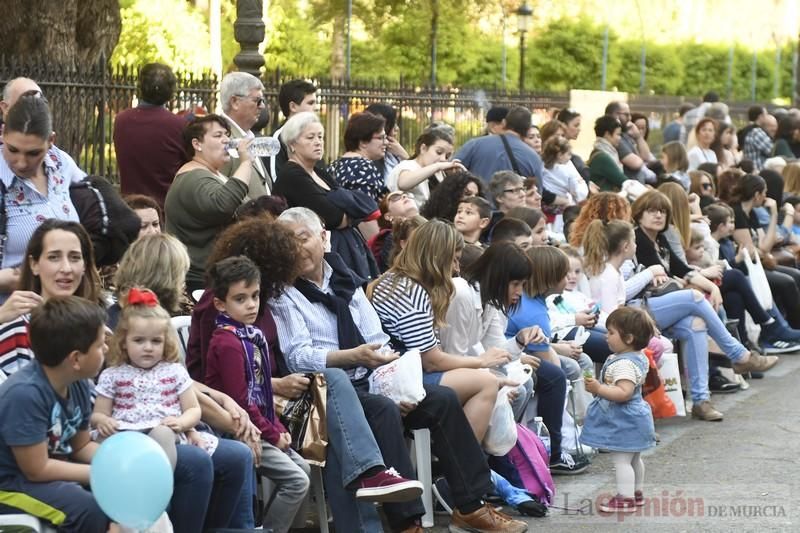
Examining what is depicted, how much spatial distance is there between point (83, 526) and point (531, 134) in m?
7.98

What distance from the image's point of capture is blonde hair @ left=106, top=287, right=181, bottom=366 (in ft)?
19.6

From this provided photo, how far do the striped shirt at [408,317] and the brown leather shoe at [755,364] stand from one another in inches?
210

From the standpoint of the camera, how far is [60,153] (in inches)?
270

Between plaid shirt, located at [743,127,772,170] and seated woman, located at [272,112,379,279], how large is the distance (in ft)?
39.9

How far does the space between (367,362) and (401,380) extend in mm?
209

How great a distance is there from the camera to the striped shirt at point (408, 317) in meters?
7.92

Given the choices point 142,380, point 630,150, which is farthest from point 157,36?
point 142,380

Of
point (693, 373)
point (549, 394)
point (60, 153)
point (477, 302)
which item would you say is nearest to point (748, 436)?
point (693, 373)

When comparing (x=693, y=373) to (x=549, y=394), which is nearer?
(x=549, y=394)

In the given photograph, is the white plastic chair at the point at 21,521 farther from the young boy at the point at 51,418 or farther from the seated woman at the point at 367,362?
the seated woman at the point at 367,362

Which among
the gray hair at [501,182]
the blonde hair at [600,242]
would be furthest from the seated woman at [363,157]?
the blonde hair at [600,242]

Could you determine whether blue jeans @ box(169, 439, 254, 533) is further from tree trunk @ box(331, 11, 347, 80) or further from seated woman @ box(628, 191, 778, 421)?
tree trunk @ box(331, 11, 347, 80)

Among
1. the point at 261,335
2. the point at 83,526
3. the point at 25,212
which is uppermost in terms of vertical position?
the point at 25,212

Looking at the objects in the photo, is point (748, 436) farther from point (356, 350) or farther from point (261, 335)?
point (261, 335)
